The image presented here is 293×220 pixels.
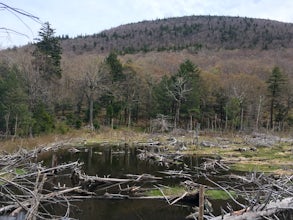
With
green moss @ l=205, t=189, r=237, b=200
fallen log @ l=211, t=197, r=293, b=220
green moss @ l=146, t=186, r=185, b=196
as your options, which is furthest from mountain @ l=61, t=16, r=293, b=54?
fallen log @ l=211, t=197, r=293, b=220

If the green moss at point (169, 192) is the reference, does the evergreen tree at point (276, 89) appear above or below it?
above

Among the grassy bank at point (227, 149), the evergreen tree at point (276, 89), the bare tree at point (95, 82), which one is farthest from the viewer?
the evergreen tree at point (276, 89)

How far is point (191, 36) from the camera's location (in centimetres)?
15938

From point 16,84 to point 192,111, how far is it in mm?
32753

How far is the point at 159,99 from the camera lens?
2527 inches

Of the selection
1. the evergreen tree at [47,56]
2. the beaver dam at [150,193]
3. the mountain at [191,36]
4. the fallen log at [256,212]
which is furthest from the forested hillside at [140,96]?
the mountain at [191,36]

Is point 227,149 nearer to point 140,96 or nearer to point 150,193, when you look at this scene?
point 150,193

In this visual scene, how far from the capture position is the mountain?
138375mm

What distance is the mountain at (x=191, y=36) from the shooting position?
138 m

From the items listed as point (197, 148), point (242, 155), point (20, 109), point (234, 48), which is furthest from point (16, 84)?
point (234, 48)

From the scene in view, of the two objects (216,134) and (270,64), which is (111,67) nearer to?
(216,134)

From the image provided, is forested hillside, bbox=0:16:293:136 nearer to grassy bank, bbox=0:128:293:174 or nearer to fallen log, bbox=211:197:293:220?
grassy bank, bbox=0:128:293:174

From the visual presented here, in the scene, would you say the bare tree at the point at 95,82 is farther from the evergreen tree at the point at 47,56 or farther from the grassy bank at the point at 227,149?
the grassy bank at the point at 227,149

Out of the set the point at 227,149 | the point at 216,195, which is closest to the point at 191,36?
the point at 227,149
